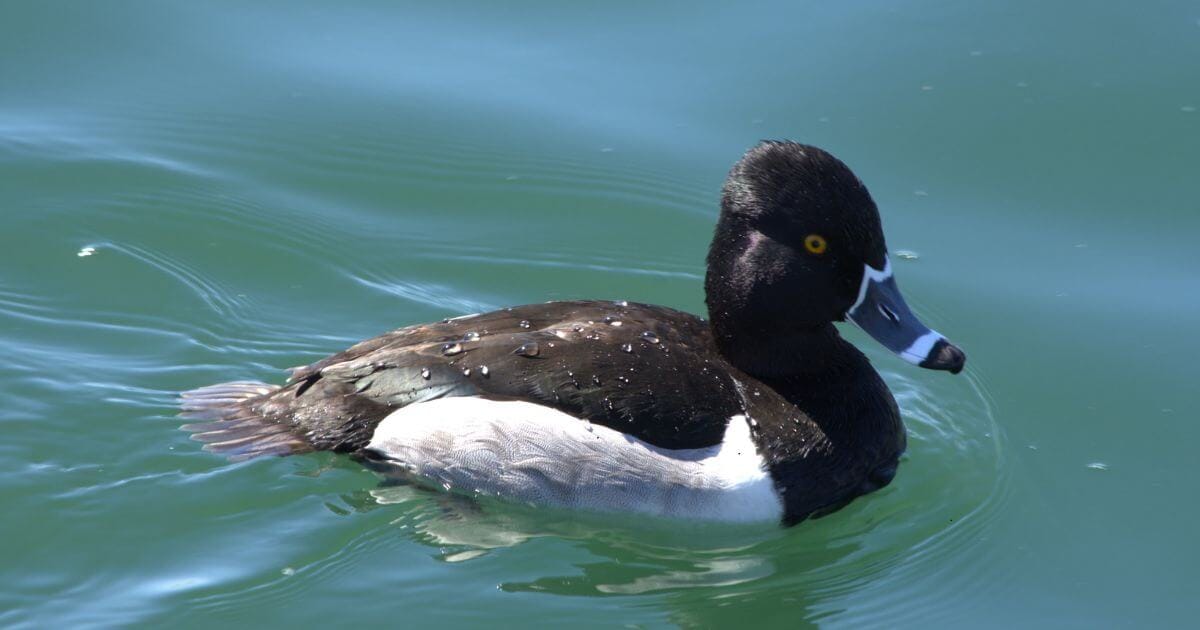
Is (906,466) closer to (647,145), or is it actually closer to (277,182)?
(647,145)

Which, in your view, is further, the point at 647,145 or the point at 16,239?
the point at 647,145

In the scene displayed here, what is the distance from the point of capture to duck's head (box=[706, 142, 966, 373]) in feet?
23.5

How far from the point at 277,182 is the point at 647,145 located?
225 cm

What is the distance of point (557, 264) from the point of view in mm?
9305

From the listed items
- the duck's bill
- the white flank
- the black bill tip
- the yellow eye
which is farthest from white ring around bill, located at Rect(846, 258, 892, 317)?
the white flank

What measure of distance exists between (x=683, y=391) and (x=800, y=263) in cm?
79

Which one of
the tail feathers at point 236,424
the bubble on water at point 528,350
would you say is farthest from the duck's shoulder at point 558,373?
the tail feathers at point 236,424

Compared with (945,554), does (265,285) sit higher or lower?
higher

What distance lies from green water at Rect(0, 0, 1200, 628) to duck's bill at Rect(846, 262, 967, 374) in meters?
0.66

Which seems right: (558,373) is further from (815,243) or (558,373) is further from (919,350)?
(919,350)

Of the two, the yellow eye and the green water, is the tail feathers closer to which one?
the green water

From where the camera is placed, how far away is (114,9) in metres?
11.2

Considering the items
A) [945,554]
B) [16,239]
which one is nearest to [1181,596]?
[945,554]

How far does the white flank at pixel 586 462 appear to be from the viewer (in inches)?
277
